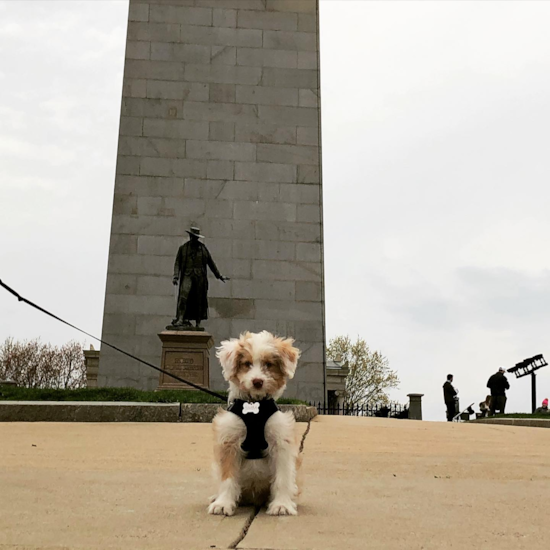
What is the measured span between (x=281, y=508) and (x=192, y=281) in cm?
1535

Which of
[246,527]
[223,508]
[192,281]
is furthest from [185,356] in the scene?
[246,527]

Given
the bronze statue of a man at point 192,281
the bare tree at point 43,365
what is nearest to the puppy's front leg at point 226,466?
the bronze statue of a man at point 192,281

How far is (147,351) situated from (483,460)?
16.5m

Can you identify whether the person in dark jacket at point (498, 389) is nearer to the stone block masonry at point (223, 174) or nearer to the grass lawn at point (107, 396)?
the stone block masonry at point (223, 174)

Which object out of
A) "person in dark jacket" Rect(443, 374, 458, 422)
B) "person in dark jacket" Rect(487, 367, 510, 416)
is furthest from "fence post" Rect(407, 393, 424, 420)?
"person in dark jacket" Rect(487, 367, 510, 416)

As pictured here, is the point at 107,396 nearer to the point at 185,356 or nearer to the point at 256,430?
the point at 185,356

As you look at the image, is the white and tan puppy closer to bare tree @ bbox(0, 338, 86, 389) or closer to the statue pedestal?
the statue pedestal

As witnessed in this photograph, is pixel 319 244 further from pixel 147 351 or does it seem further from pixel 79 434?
pixel 79 434

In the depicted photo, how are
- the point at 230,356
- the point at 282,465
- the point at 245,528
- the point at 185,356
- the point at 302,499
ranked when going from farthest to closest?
the point at 185,356 < the point at 302,499 < the point at 282,465 < the point at 230,356 < the point at 245,528

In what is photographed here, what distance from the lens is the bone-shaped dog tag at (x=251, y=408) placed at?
4.64 meters

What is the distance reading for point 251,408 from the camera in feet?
15.2

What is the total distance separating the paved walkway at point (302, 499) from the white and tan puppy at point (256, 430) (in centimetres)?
17

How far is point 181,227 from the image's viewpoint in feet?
82.7

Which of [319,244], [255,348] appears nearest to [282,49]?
[319,244]
